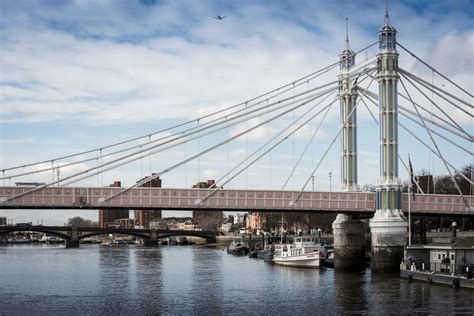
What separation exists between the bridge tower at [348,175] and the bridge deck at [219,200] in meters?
5.86

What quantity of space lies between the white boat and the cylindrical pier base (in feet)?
51.0

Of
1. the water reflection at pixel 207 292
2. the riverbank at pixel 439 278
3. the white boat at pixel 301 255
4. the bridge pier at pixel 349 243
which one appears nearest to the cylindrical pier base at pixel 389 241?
the riverbank at pixel 439 278

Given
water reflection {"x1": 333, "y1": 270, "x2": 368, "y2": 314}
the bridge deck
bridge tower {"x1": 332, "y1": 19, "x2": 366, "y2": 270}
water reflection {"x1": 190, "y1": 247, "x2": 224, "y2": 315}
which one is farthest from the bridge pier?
water reflection {"x1": 190, "y1": 247, "x2": 224, "y2": 315}

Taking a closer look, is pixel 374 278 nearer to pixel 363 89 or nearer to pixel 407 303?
pixel 407 303

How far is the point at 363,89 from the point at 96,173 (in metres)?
32.4

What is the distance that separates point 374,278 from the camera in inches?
2864

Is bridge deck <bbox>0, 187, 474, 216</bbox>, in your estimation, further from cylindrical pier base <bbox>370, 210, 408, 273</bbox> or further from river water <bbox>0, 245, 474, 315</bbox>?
river water <bbox>0, 245, 474, 315</bbox>

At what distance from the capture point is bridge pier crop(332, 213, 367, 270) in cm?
8538

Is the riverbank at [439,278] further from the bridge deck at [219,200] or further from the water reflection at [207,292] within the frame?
the water reflection at [207,292]

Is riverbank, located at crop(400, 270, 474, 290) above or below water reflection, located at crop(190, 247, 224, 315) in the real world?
above

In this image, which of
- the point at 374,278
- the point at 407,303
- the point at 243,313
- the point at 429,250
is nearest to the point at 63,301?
the point at 243,313

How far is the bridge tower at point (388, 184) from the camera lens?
77688 mm

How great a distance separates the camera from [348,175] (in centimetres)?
8775

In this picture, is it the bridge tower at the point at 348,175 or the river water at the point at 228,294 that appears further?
the bridge tower at the point at 348,175
